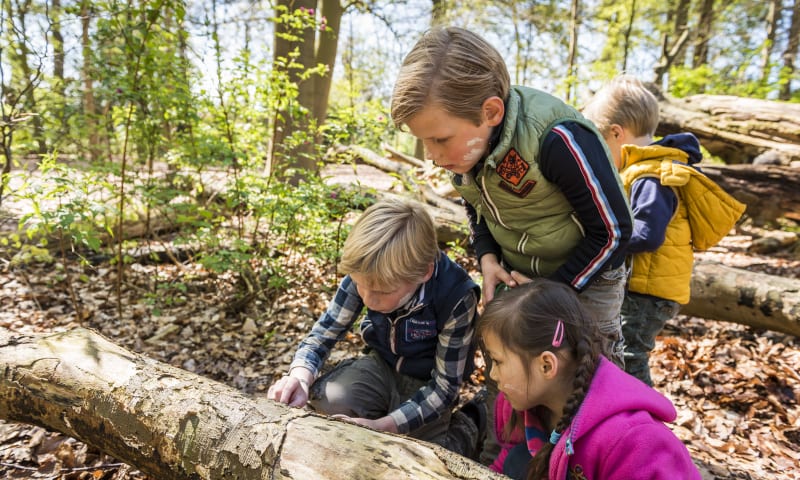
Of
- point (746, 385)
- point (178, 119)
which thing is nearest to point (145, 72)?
point (178, 119)

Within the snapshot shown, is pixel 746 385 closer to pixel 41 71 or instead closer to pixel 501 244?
pixel 501 244

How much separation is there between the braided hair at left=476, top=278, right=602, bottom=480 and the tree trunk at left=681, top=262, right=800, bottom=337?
249 centimetres

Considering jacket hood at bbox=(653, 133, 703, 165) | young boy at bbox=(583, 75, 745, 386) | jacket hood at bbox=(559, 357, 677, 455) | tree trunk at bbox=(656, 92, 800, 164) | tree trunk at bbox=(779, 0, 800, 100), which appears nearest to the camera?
jacket hood at bbox=(559, 357, 677, 455)

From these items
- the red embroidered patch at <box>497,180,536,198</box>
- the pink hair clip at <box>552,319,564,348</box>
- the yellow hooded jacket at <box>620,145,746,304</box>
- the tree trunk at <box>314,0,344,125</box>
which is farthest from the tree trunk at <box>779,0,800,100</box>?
the pink hair clip at <box>552,319,564,348</box>

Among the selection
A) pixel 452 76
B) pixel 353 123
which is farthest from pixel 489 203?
pixel 353 123

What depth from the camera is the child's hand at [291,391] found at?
188cm

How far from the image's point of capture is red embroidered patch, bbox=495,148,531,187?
1571 mm

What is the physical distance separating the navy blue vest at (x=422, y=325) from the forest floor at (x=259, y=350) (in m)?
0.94

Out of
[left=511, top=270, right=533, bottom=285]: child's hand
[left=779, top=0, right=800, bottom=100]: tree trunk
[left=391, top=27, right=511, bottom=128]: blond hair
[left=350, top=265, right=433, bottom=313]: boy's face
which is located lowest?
[left=350, top=265, right=433, bottom=313]: boy's face

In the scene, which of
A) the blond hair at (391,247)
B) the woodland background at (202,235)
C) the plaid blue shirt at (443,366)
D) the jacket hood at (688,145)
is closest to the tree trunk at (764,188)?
the woodland background at (202,235)

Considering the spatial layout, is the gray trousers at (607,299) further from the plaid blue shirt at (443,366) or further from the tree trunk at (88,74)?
the tree trunk at (88,74)

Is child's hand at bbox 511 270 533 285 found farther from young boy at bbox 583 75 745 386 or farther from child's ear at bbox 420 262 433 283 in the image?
young boy at bbox 583 75 745 386

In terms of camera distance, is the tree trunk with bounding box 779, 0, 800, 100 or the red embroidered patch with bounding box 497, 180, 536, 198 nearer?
the red embroidered patch with bounding box 497, 180, 536, 198

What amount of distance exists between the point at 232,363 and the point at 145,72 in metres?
2.17
